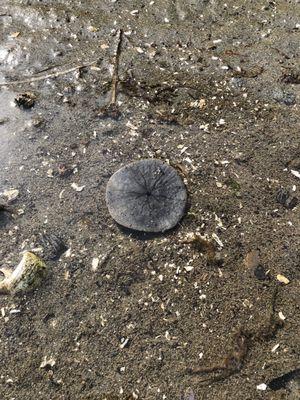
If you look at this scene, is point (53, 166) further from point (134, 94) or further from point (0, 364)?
point (0, 364)

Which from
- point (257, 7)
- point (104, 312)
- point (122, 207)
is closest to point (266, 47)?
point (257, 7)

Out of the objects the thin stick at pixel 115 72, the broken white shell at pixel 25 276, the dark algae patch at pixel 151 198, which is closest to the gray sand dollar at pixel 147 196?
the dark algae patch at pixel 151 198

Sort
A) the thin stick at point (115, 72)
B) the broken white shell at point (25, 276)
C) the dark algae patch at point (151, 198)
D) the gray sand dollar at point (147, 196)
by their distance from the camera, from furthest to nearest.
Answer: the thin stick at point (115, 72) < the gray sand dollar at point (147, 196) < the broken white shell at point (25, 276) < the dark algae patch at point (151, 198)

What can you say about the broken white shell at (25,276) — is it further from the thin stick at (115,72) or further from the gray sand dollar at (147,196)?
the thin stick at (115,72)

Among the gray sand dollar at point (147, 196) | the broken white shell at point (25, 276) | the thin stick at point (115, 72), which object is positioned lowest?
the broken white shell at point (25, 276)

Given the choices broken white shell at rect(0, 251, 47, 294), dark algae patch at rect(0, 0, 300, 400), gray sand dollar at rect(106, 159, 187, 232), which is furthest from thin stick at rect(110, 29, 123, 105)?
broken white shell at rect(0, 251, 47, 294)

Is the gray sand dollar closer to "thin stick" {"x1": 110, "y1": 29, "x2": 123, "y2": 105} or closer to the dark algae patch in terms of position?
the dark algae patch
